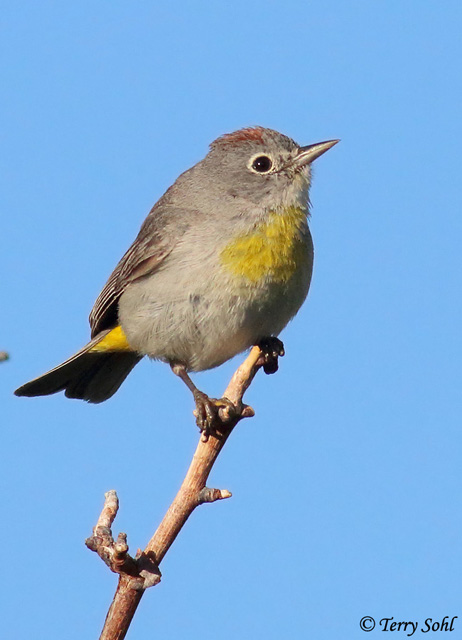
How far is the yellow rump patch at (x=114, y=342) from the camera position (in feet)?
26.3

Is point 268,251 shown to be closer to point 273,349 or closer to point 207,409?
point 273,349

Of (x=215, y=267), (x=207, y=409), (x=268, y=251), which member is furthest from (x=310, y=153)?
(x=207, y=409)

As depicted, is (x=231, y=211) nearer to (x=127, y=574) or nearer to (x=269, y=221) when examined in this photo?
(x=269, y=221)

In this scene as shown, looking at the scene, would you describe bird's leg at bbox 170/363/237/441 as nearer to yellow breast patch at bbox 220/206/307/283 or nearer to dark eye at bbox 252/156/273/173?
yellow breast patch at bbox 220/206/307/283

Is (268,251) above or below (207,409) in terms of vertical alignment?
above

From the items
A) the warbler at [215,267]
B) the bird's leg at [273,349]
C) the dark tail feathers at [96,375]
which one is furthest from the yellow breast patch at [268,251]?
the dark tail feathers at [96,375]

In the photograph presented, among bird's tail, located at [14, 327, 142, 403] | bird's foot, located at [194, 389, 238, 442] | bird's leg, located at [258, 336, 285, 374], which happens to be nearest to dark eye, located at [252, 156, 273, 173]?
bird's leg, located at [258, 336, 285, 374]

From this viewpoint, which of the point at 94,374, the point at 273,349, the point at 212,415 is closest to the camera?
the point at 212,415

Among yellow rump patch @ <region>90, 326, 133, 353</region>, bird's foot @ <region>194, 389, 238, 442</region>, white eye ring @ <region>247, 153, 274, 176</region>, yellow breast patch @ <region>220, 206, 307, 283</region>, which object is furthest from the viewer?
yellow rump patch @ <region>90, 326, 133, 353</region>

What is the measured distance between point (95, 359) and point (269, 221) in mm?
2433

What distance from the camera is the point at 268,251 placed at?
6.92 m

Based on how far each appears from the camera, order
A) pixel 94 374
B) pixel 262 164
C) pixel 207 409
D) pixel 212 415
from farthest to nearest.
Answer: pixel 94 374 < pixel 262 164 < pixel 207 409 < pixel 212 415

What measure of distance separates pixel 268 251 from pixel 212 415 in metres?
1.82

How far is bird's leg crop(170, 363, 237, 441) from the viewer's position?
208 inches
